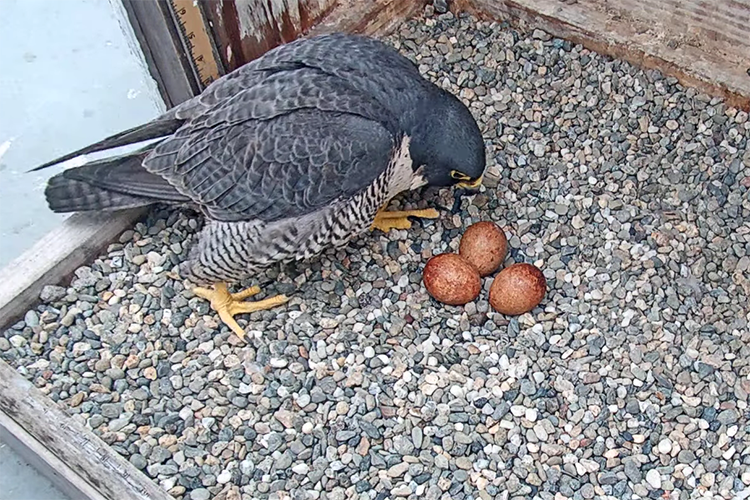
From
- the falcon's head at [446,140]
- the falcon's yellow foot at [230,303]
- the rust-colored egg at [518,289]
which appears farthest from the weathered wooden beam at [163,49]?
the rust-colored egg at [518,289]

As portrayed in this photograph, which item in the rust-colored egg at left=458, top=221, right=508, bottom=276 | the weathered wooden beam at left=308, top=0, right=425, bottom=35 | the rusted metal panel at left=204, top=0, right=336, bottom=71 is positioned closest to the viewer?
the rust-colored egg at left=458, top=221, right=508, bottom=276

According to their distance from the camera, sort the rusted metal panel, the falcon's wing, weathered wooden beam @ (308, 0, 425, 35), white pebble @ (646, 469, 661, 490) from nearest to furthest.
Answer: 1. white pebble @ (646, 469, 661, 490)
2. the falcon's wing
3. the rusted metal panel
4. weathered wooden beam @ (308, 0, 425, 35)

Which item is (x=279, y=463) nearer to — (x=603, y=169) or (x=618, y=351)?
(x=618, y=351)

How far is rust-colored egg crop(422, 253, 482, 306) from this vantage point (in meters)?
2.71

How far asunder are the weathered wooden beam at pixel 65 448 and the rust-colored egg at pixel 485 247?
3.75ft

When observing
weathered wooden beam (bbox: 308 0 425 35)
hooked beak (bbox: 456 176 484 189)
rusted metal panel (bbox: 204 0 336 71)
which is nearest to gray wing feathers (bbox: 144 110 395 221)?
hooked beak (bbox: 456 176 484 189)

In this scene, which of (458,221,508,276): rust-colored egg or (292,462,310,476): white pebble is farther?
(458,221,508,276): rust-colored egg

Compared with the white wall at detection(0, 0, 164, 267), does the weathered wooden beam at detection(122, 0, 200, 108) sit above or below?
above

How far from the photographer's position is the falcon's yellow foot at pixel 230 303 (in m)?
2.80

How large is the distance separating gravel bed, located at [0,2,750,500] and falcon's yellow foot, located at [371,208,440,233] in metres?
0.04

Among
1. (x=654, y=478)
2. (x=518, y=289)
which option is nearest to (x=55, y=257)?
(x=518, y=289)

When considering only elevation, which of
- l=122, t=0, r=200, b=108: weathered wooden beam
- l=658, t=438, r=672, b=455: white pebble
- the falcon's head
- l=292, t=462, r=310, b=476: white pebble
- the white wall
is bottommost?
l=658, t=438, r=672, b=455: white pebble

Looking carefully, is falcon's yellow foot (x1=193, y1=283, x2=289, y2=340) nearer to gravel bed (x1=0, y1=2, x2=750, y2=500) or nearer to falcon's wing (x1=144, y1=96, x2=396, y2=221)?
gravel bed (x1=0, y1=2, x2=750, y2=500)

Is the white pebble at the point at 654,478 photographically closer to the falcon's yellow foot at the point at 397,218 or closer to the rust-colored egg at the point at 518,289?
the rust-colored egg at the point at 518,289
